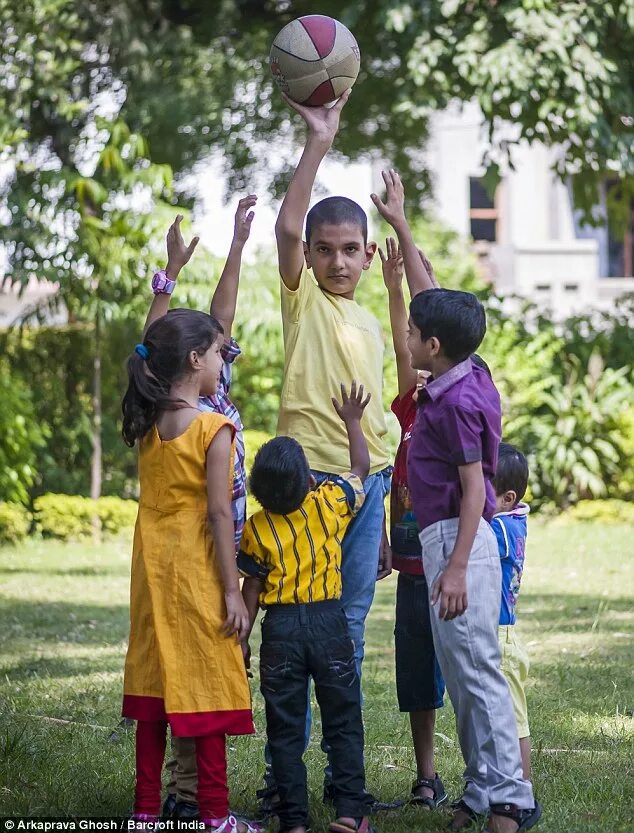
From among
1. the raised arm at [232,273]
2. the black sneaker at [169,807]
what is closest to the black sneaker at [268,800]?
the black sneaker at [169,807]

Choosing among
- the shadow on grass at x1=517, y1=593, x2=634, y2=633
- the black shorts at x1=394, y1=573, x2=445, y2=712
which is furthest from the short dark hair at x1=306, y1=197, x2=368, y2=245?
the shadow on grass at x1=517, y1=593, x2=634, y2=633

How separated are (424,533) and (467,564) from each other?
167mm

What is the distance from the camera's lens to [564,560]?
988cm

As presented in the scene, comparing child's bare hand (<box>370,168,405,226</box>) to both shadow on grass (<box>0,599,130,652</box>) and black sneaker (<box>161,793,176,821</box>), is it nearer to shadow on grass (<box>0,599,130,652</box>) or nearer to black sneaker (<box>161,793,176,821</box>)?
black sneaker (<box>161,793,176,821</box>)

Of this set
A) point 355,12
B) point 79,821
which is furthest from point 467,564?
point 355,12

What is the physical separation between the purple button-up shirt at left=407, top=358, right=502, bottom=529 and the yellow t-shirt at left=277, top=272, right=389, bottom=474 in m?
0.34

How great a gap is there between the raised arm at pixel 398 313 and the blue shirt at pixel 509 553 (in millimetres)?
535

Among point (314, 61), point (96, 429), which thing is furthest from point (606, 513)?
point (314, 61)

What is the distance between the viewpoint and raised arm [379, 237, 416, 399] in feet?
12.5

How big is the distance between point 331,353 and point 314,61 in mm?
1028

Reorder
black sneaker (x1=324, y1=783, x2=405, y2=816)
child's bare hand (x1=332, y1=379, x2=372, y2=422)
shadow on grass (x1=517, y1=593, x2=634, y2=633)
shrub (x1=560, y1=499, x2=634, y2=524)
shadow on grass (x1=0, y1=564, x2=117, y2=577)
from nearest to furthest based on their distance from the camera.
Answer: child's bare hand (x1=332, y1=379, x2=372, y2=422) → black sneaker (x1=324, y1=783, x2=405, y2=816) → shadow on grass (x1=517, y1=593, x2=634, y2=633) → shadow on grass (x1=0, y1=564, x2=117, y2=577) → shrub (x1=560, y1=499, x2=634, y2=524)

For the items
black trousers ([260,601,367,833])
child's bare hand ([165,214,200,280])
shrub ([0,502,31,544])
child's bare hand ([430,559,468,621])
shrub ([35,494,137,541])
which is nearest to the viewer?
child's bare hand ([430,559,468,621])

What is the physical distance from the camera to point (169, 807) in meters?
3.44

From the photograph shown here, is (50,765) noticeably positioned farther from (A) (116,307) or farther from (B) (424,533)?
(A) (116,307)
